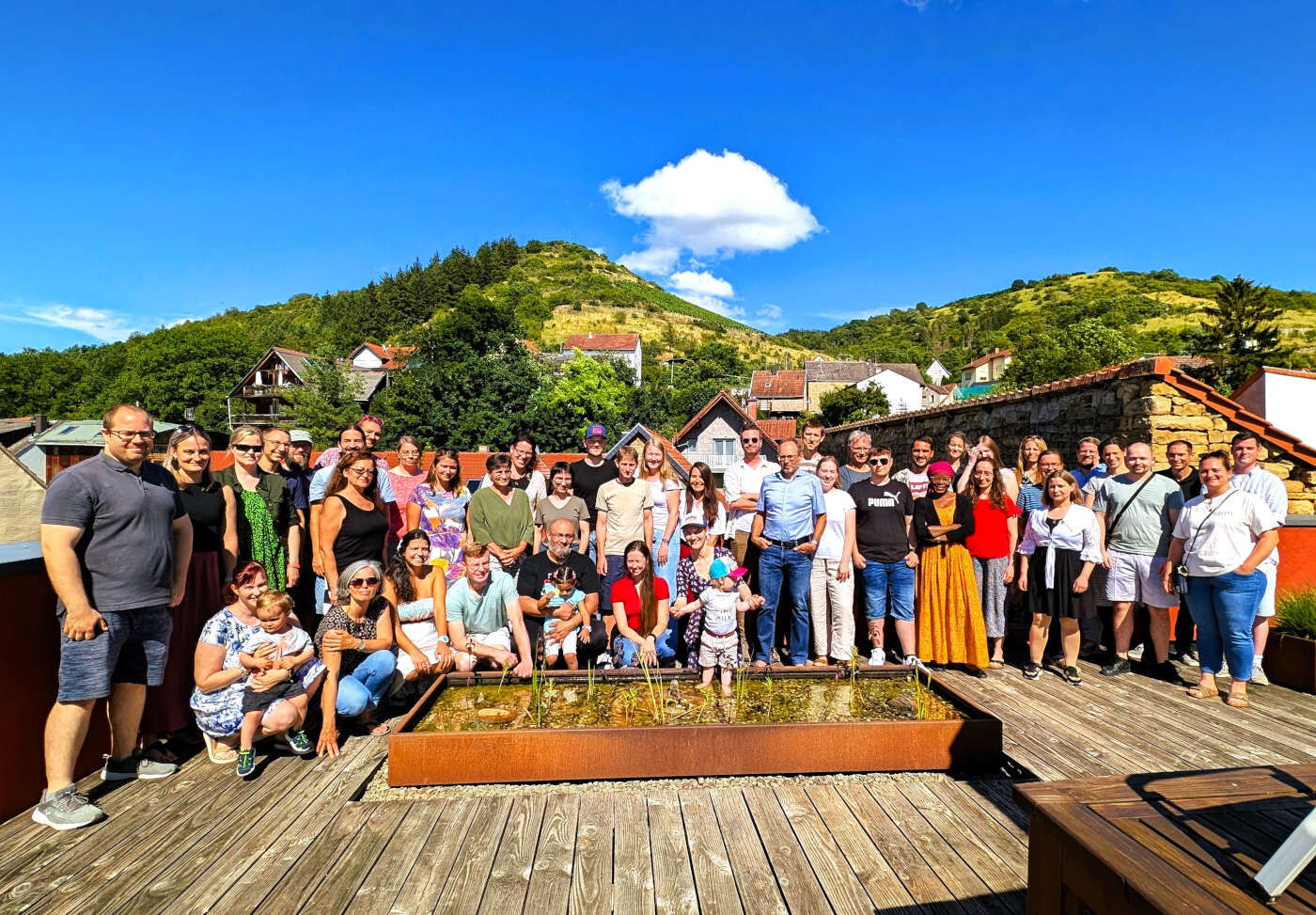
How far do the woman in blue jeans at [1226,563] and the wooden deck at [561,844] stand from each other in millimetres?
765

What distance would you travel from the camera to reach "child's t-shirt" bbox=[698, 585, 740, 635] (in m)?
3.92

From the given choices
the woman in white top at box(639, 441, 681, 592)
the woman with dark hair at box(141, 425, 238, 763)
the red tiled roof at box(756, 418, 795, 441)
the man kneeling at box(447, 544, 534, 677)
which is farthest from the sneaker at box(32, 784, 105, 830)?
the red tiled roof at box(756, 418, 795, 441)

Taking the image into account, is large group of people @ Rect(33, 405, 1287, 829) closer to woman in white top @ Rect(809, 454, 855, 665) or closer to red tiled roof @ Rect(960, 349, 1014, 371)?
woman in white top @ Rect(809, 454, 855, 665)

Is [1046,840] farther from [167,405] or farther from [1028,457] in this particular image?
[167,405]

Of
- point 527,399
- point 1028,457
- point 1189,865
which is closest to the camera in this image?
point 1189,865

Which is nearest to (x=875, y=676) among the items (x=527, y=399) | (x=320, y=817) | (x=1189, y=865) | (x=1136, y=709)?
(x=1136, y=709)

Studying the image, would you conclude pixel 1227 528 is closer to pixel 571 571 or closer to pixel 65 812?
pixel 571 571

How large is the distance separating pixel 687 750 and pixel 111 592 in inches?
109

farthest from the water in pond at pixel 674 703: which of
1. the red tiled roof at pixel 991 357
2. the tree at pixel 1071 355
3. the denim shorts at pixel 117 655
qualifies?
the red tiled roof at pixel 991 357

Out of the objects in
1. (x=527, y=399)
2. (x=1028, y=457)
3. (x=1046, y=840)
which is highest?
(x=527, y=399)

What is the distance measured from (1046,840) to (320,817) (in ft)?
9.24

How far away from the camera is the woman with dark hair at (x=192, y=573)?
345 centimetres

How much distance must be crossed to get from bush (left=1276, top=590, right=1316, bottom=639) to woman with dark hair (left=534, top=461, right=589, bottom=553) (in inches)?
196

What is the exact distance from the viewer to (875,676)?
414 cm
